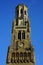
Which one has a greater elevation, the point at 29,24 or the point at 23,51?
the point at 29,24

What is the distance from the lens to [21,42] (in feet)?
224

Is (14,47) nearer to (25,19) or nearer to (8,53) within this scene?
(8,53)

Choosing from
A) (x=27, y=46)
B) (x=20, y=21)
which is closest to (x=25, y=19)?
(x=20, y=21)

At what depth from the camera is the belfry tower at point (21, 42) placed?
64.5 metres

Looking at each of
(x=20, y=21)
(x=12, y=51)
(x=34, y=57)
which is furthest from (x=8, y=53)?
(x=20, y=21)

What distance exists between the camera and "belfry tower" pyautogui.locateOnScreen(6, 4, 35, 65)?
64456mm

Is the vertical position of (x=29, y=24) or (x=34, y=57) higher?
(x=29, y=24)

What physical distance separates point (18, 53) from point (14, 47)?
2243 mm

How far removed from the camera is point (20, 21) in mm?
72812

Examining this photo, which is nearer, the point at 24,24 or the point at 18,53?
the point at 18,53

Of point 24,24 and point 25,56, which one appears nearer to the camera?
point 25,56

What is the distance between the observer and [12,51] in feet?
217

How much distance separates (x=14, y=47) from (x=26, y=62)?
503 centimetres

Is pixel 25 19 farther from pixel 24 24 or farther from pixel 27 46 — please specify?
pixel 27 46
